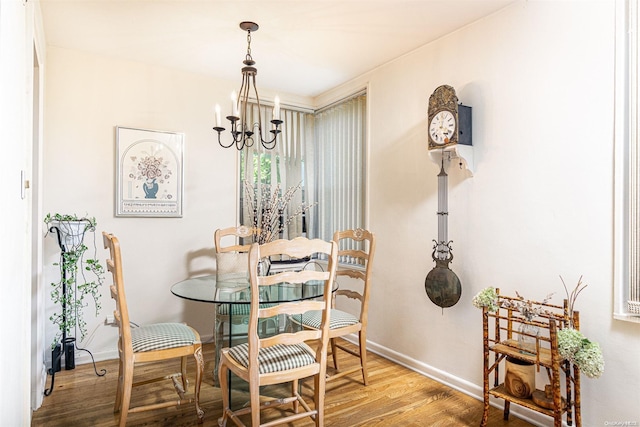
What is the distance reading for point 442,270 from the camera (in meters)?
2.78

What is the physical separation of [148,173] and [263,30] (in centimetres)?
166

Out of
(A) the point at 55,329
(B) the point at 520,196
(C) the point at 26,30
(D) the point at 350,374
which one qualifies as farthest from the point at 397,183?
(A) the point at 55,329

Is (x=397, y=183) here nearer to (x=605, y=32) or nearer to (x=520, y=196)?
(x=520, y=196)

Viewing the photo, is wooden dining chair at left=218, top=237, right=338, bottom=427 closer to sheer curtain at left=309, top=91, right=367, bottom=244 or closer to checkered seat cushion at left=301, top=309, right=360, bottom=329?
checkered seat cushion at left=301, top=309, right=360, bottom=329

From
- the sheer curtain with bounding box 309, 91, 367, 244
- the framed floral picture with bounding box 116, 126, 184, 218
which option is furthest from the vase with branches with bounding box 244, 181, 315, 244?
the framed floral picture with bounding box 116, 126, 184, 218

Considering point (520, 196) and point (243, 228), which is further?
point (243, 228)

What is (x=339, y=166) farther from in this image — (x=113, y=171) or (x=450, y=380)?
(x=450, y=380)

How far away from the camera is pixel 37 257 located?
246cm

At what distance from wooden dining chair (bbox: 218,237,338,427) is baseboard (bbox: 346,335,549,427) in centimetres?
119

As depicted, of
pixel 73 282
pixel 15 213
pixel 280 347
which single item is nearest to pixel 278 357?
pixel 280 347

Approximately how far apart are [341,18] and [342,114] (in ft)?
5.03

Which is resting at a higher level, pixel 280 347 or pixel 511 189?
pixel 511 189

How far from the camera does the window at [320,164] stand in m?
3.96

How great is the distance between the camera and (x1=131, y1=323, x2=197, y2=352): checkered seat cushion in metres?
2.22
